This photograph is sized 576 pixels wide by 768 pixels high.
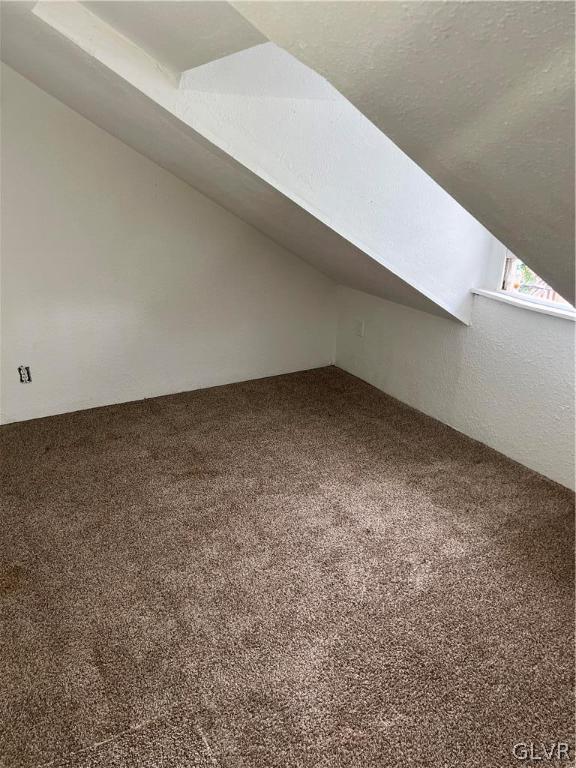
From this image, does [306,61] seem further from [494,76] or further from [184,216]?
[184,216]

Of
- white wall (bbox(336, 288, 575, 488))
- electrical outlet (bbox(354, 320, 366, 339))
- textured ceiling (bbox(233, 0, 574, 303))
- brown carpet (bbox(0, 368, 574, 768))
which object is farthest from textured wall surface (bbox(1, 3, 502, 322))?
brown carpet (bbox(0, 368, 574, 768))

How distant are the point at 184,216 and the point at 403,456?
5.79ft

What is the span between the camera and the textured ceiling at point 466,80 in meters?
0.76

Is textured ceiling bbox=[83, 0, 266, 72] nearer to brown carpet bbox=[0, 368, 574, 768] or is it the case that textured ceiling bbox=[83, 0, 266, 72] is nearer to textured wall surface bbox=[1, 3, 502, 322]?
textured wall surface bbox=[1, 3, 502, 322]

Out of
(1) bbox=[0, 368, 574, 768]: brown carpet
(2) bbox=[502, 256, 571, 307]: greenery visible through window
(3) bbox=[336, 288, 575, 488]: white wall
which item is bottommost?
(1) bbox=[0, 368, 574, 768]: brown carpet

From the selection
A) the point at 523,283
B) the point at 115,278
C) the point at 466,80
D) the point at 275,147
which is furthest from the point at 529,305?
the point at 115,278

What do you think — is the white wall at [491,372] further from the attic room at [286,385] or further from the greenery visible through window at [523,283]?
the greenery visible through window at [523,283]

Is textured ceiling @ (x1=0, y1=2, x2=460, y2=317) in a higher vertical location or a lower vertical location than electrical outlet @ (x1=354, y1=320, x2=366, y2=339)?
higher

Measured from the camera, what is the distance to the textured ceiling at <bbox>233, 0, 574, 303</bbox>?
2.50 ft

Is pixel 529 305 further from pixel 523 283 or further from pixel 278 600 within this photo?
pixel 278 600

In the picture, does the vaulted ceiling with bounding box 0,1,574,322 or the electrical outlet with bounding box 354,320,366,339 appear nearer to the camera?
the vaulted ceiling with bounding box 0,1,574,322

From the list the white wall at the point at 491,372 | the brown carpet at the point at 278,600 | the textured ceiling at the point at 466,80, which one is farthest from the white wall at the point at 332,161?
the brown carpet at the point at 278,600

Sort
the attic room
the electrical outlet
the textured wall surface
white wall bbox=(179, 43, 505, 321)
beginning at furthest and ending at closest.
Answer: the electrical outlet → white wall bbox=(179, 43, 505, 321) → the textured wall surface → the attic room

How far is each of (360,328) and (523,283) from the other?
1202 millimetres
